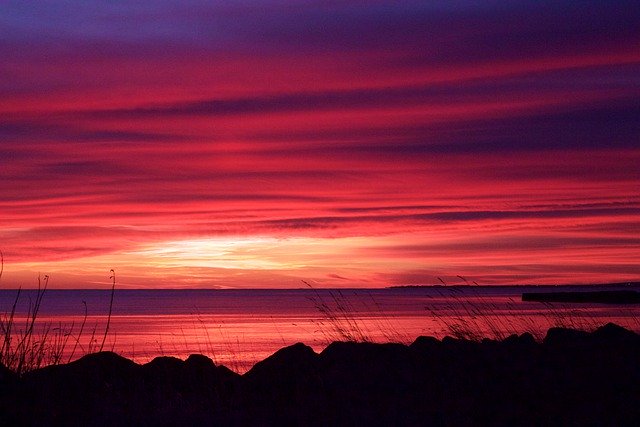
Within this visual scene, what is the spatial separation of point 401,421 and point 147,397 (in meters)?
2.77

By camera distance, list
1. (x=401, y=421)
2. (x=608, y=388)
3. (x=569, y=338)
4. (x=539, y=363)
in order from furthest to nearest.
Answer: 1. (x=569, y=338)
2. (x=539, y=363)
3. (x=608, y=388)
4. (x=401, y=421)

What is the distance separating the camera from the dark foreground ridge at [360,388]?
26.1 feet

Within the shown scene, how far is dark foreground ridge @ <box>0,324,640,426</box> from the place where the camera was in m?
7.96

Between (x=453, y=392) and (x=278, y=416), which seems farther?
(x=453, y=392)

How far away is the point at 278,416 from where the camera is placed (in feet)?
26.5

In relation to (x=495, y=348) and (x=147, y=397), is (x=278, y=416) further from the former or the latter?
(x=495, y=348)

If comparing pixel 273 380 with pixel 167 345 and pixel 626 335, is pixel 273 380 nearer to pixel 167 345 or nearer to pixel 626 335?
pixel 626 335

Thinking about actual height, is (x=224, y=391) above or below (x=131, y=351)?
above

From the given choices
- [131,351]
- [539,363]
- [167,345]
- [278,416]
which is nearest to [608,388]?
[539,363]

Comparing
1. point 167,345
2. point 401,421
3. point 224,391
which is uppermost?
point 401,421

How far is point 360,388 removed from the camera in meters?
8.81

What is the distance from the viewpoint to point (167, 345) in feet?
87.8

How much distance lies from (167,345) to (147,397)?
Answer: 60.3 ft

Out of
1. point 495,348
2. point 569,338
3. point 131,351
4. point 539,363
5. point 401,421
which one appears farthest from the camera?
point 131,351
